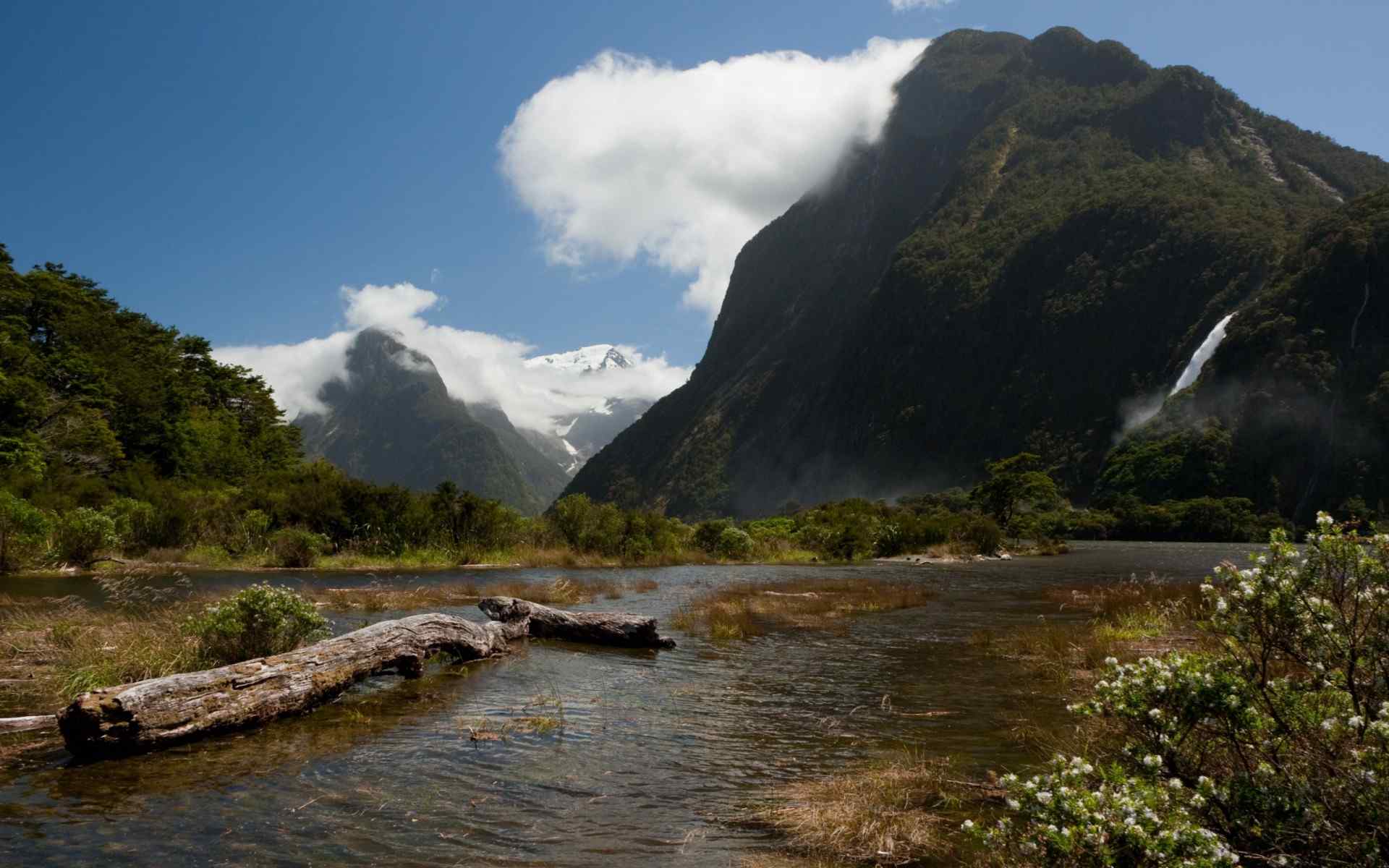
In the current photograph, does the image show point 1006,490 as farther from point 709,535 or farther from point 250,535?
point 250,535

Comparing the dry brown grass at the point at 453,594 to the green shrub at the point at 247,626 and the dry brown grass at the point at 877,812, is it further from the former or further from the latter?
the dry brown grass at the point at 877,812

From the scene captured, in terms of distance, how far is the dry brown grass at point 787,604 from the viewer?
805 inches

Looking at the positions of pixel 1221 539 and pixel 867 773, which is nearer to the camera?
pixel 867 773

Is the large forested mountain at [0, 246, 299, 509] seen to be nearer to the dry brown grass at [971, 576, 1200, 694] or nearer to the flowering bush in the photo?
the dry brown grass at [971, 576, 1200, 694]

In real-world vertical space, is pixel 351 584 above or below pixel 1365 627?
below

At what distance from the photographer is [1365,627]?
4.65 m

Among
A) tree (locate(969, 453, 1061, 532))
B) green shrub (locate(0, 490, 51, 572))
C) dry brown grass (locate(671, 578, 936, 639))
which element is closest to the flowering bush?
dry brown grass (locate(671, 578, 936, 639))

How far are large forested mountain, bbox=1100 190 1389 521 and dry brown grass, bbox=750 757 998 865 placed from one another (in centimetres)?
12193

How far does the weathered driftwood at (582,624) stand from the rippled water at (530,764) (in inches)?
44.3

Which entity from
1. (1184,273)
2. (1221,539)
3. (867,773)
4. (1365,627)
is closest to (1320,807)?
(1365,627)

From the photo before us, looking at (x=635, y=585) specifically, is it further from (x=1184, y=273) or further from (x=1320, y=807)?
(x=1184, y=273)

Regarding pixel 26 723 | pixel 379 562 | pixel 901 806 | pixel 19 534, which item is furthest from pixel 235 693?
pixel 379 562

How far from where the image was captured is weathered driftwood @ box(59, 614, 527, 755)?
8.24 meters

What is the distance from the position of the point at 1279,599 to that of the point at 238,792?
907cm
